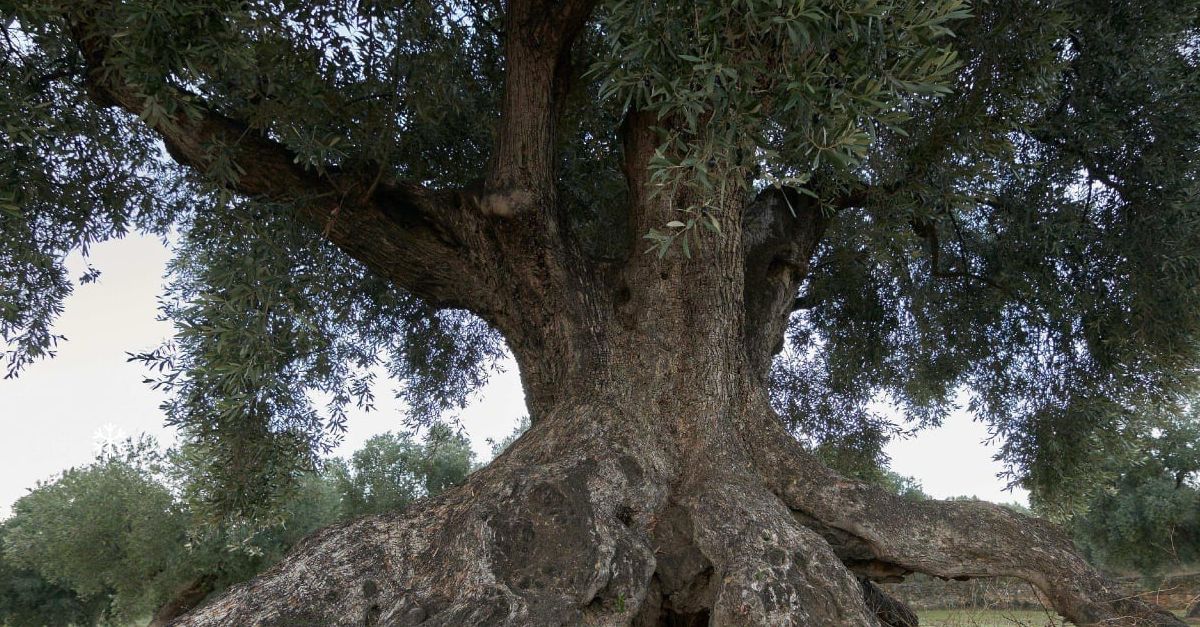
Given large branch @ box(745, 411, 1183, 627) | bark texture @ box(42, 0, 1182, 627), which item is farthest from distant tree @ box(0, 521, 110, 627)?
large branch @ box(745, 411, 1183, 627)

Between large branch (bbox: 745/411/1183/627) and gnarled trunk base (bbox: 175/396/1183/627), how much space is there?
11mm

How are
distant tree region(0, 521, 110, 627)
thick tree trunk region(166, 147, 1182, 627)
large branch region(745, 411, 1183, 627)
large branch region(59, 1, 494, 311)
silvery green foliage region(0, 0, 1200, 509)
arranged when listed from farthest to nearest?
1. distant tree region(0, 521, 110, 627)
2. large branch region(59, 1, 494, 311)
3. large branch region(745, 411, 1183, 627)
4. thick tree trunk region(166, 147, 1182, 627)
5. silvery green foliage region(0, 0, 1200, 509)

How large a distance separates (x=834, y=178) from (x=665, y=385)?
2.68m

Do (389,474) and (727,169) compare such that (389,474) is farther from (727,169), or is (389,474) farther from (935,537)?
(727,169)

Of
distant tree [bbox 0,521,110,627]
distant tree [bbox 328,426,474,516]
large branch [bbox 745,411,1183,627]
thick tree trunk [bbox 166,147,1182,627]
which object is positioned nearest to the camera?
thick tree trunk [bbox 166,147,1182,627]

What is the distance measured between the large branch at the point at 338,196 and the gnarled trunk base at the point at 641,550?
183cm

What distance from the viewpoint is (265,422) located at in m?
6.20

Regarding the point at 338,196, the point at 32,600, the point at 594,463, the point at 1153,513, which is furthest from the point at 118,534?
the point at 1153,513

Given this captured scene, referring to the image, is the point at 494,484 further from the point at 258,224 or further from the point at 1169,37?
the point at 1169,37

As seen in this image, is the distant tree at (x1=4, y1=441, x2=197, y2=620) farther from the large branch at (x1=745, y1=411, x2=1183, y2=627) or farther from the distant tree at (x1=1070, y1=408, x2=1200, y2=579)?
the distant tree at (x1=1070, y1=408, x2=1200, y2=579)

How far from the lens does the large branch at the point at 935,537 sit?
478 cm

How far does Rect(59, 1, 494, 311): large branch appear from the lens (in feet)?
17.1

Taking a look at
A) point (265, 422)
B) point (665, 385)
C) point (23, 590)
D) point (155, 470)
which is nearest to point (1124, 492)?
point (665, 385)

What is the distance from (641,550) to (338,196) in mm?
3853
